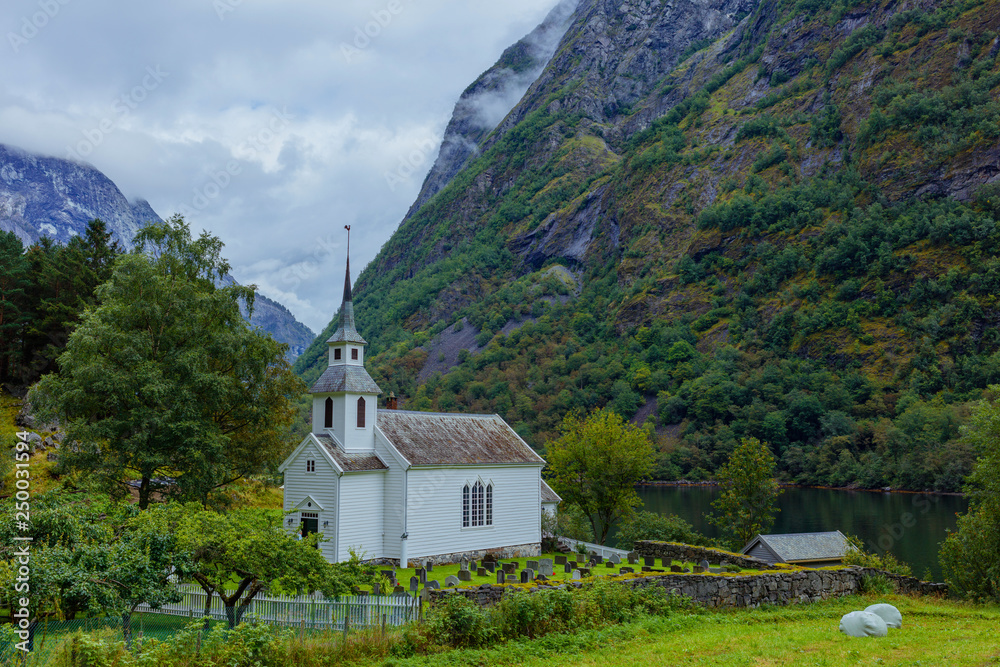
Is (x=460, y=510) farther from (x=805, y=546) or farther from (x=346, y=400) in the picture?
(x=805, y=546)

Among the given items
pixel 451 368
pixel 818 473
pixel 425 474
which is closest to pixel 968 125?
pixel 818 473

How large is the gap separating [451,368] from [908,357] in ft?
325

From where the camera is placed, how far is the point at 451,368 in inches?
6845

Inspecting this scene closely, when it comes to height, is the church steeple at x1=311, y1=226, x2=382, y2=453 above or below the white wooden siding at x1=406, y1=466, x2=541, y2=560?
above

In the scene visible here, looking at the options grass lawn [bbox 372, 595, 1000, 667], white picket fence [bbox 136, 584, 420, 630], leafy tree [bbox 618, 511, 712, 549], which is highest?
leafy tree [bbox 618, 511, 712, 549]

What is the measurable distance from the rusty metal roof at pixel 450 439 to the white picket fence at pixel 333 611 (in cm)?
1676

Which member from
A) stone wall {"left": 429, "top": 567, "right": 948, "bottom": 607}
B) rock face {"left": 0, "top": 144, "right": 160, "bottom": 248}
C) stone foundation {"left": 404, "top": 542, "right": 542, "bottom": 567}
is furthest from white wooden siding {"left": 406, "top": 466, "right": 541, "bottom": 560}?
rock face {"left": 0, "top": 144, "right": 160, "bottom": 248}

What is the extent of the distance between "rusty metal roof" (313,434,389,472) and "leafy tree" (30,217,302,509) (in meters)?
2.81

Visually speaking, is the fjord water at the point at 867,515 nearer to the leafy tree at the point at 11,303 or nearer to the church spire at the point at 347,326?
the church spire at the point at 347,326

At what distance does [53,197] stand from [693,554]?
484ft

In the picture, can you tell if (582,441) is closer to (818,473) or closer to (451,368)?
(818,473)

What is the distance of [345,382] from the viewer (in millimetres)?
35656

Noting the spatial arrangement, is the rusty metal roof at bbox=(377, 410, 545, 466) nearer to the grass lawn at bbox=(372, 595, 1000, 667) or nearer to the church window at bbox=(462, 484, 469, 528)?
the church window at bbox=(462, 484, 469, 528)

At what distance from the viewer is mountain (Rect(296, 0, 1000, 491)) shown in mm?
106562
